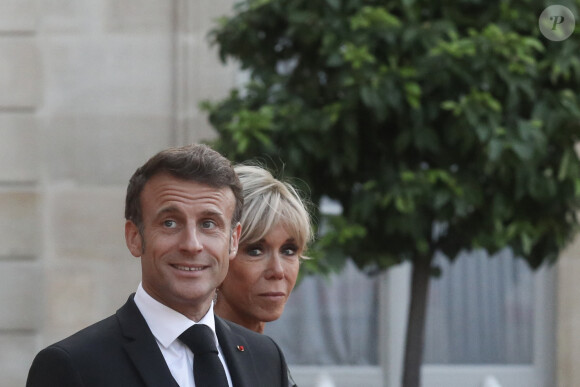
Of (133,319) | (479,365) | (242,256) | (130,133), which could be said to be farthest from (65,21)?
(133,319)

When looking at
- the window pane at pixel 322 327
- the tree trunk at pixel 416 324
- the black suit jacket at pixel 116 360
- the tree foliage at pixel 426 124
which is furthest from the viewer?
the window pane at pixel 322 327

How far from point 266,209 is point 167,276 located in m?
0.93

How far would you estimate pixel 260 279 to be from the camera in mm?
3102

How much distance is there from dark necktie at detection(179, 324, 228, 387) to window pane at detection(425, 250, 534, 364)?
5429 millimetres

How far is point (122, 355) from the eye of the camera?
6.89 ft

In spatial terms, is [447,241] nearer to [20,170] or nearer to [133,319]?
[20,170]

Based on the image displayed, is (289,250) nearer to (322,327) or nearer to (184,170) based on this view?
(184,170)

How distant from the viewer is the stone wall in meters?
6.88

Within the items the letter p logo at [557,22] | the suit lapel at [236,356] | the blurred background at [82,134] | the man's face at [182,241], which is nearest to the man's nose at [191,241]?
the man's face at [182,241]

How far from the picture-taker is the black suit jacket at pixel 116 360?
6.64 ft

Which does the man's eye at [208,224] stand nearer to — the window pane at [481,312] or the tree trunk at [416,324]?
the tree trunk at [416,324]

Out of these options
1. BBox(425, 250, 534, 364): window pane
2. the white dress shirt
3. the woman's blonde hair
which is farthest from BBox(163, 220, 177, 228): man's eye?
BBox(425, 250, 534, 364): window pane

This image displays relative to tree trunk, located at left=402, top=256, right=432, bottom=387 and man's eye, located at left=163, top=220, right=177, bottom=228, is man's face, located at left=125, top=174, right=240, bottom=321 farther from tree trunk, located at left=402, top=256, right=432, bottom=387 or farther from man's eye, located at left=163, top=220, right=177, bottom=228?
tree trunk, located at left=402, top=256, right=432, bottom=387

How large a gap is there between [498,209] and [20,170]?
10.8 ft
